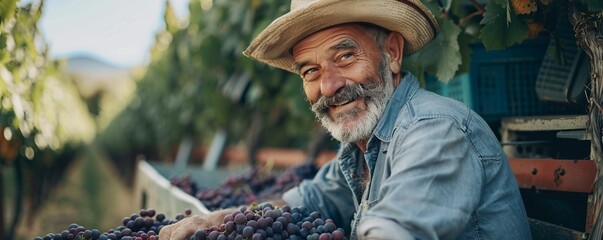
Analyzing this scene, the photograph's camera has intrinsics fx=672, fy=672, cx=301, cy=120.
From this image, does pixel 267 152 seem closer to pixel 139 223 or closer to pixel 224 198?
pixel 224 198

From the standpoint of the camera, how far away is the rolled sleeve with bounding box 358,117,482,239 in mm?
1895

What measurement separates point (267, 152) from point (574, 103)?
23.0 ft

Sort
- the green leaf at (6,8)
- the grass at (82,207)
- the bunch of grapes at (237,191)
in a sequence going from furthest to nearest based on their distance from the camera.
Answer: the grass at (82,207)
the bunch of grapes at (237,191)
the green leaf at (6,8)

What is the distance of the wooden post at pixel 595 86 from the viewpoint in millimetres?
2141

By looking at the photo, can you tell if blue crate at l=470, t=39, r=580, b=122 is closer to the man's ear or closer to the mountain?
the man's ear

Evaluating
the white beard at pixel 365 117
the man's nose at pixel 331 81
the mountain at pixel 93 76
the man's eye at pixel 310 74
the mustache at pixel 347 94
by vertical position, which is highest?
the mountain at pixel 93 76

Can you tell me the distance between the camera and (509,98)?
10.9 feet

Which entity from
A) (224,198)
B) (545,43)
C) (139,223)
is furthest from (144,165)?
(545,43)

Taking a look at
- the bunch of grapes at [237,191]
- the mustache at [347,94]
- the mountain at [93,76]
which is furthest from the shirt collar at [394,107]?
the mountain at [93,76]

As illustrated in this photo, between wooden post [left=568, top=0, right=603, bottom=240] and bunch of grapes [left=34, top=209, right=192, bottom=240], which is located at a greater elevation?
bunch of grapes [left=34, top=209, right=192, bottom=240]

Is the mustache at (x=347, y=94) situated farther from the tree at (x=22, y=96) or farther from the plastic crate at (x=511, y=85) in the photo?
the tree at (x=22, y=96)

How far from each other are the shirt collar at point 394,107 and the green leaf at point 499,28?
1.28 ft

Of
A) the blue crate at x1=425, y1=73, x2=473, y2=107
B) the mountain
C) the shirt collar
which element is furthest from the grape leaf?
the mountain

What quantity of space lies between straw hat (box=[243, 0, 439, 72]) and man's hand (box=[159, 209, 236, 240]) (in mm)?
783
